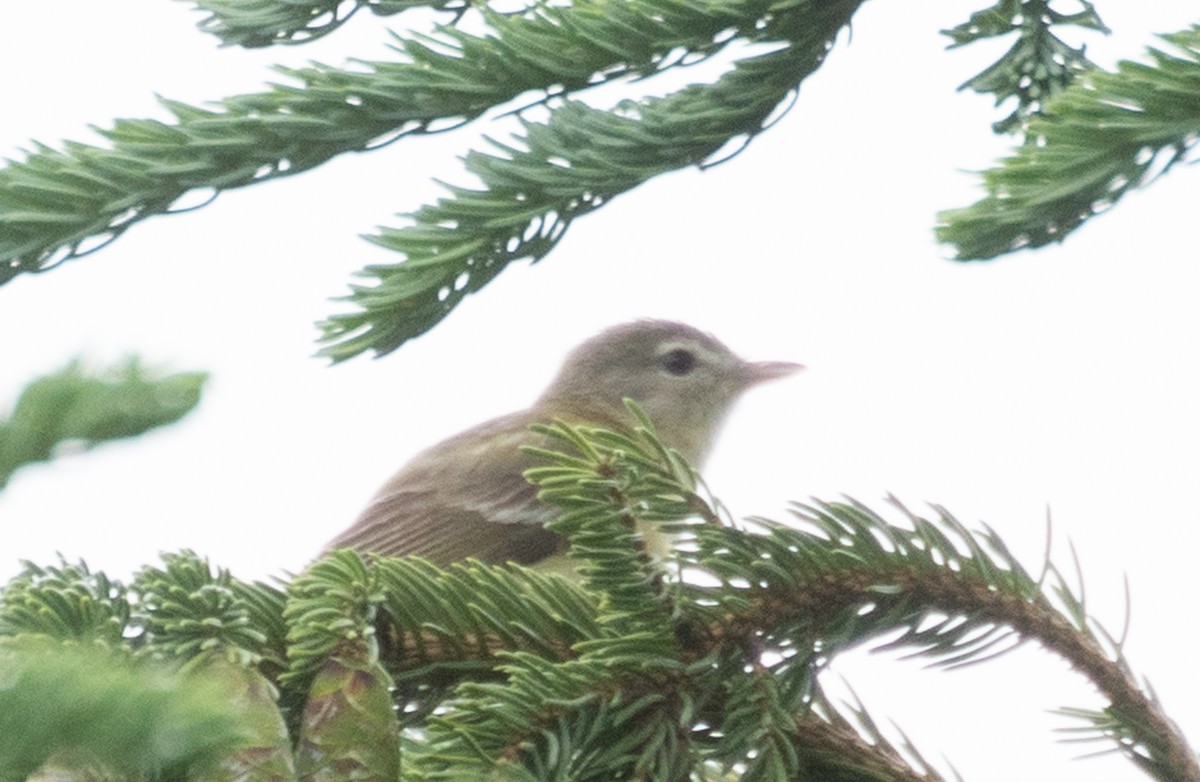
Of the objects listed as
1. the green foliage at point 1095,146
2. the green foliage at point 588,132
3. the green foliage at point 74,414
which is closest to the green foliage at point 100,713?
the green foliage at point 74,414

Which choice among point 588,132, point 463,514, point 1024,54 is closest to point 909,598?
point 588,132

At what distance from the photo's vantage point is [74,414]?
1.47 feet

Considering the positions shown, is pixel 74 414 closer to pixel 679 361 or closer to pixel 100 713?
pixel 100 713

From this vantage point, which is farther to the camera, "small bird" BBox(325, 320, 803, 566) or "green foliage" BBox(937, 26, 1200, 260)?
"small bird" BBox(325, 320, 803, 566)

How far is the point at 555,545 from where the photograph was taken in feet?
9.13

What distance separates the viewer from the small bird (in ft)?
9.21

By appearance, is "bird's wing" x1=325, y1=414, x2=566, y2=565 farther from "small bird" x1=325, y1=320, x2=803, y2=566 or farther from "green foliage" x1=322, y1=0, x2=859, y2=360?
"green foliage" x1=322, y1=0, x2=859, y2=360

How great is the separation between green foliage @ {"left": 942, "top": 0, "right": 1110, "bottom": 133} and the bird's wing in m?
1.20

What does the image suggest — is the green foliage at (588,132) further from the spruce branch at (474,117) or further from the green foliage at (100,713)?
the green foliage at (100,713)

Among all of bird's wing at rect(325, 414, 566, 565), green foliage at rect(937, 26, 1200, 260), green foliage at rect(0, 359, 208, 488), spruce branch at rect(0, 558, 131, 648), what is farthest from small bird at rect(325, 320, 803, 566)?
green foliage at rect(0, 359, 208, 488)

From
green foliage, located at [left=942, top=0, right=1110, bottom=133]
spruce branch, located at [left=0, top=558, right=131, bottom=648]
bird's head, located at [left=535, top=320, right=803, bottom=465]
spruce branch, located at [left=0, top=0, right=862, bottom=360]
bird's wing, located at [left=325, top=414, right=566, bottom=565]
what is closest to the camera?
spruce branch, located at [left=0, top=558, right=131, bottom=648]

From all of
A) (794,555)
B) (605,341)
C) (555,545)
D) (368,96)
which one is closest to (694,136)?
(368,96)

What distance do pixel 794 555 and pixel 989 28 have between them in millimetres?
936

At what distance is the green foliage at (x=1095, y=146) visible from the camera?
1.18m
